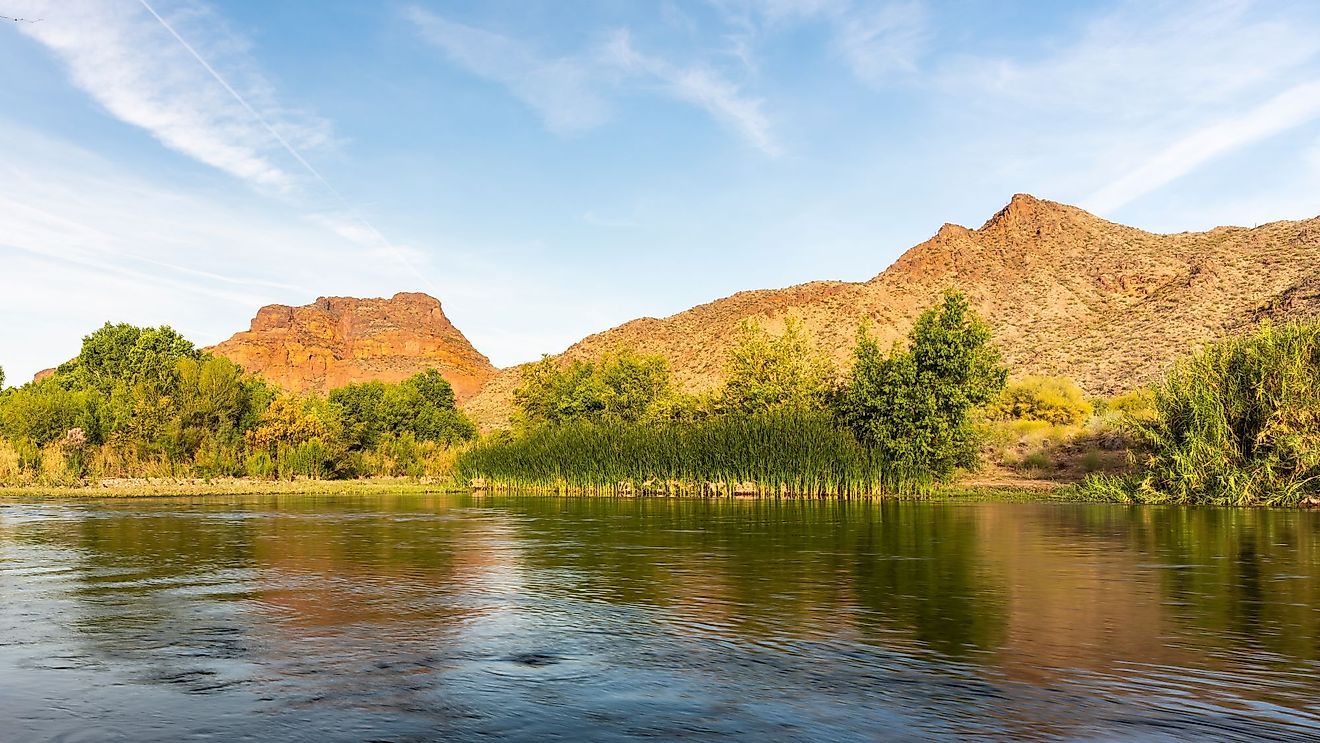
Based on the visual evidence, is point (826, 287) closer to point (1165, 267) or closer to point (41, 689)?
point (1165, 267)

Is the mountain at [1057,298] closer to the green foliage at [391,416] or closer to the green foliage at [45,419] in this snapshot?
the green foliage at [391,416]

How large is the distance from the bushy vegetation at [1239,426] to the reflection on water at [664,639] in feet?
47.1

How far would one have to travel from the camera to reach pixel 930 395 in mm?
37406

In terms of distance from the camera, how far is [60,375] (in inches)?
3634

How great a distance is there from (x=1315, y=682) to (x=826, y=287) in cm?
10276

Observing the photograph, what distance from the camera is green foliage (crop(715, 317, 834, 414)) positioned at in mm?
43594

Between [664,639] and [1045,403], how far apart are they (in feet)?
178

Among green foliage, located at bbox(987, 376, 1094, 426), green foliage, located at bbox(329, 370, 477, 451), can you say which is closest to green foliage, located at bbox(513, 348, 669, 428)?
green foliage, located at bbox(329, 370, 477, 451)

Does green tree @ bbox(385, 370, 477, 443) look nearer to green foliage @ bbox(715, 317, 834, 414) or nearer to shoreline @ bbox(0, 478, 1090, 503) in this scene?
shoreline @ bbox(0, 478, 1090, 503)

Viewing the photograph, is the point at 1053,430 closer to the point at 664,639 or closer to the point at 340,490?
the point at 340,490

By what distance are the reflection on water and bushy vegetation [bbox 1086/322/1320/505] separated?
1437 cm

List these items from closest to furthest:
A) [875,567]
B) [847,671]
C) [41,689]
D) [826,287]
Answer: [41,689], [847,671], [875,567], [826,287]

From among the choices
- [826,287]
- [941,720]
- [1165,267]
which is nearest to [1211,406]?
[941,720]

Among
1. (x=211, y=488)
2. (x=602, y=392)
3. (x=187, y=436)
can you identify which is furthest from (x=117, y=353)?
(x=602, y=392)
